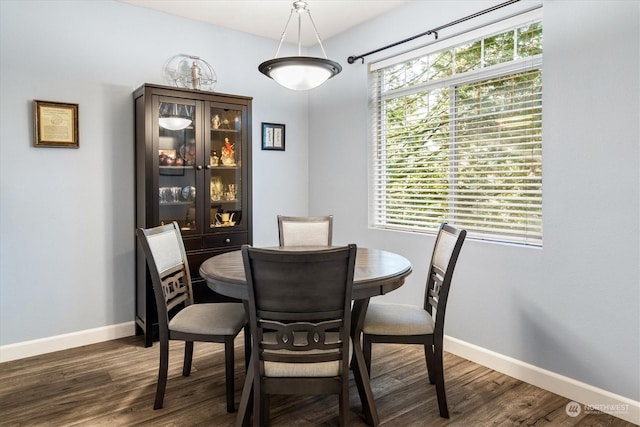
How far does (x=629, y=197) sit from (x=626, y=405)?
104 cm

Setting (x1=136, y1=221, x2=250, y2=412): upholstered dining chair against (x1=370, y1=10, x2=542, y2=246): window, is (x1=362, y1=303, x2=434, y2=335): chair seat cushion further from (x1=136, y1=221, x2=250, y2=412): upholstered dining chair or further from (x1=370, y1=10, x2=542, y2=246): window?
(x1=370, y1=10, x2=542, y2=246): window

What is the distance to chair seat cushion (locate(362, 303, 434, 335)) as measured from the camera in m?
2.18

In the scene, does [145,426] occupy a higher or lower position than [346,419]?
lower

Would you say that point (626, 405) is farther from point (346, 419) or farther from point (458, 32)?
point (458, 32)

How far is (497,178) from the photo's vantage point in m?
2.76

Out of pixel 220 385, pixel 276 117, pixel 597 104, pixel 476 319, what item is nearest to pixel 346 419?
pixel 220 385

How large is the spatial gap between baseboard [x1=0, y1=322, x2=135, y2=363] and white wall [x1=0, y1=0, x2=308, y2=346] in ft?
0.15

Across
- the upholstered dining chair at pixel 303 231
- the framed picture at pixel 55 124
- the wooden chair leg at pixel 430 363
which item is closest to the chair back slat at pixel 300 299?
the wooden chair leg at pixel 430 363

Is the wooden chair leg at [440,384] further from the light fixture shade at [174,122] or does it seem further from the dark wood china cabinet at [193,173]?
the light fixture shade at [174,122]

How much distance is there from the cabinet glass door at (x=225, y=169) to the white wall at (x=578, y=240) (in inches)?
69.8

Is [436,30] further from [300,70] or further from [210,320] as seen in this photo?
[210,320]

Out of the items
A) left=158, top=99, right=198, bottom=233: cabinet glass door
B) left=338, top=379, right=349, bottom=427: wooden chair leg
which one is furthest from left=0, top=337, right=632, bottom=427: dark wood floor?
left=158, top=99, right=198, bottom=233: cabinet glass door

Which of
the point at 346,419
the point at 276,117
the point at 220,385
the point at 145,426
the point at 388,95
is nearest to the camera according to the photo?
the point at 346,419

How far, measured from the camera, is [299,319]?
170 cm
